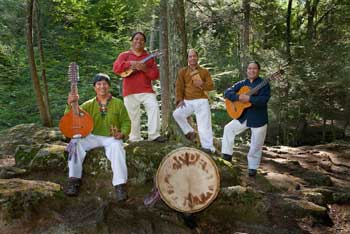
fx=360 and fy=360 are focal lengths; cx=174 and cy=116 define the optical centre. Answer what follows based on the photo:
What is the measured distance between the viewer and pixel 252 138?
6.21 meters

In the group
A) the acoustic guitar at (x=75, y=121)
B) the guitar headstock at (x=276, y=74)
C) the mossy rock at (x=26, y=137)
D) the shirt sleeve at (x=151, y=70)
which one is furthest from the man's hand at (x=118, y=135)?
the mossy rock at (x=26, y=137)

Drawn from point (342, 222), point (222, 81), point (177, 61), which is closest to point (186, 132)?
point (177, 61)

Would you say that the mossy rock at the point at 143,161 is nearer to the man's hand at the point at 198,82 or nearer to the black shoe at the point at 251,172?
the man's hand at the point at 198,82

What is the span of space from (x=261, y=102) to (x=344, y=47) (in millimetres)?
10986

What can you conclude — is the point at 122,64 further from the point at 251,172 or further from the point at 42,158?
the point at 251,172

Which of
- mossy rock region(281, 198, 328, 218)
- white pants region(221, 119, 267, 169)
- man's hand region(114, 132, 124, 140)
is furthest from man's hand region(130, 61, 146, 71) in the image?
mossy rock region(281, 198, 328, 218)

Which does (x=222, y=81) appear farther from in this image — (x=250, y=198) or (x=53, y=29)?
(x=250, y=198)

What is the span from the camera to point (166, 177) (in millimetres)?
4082

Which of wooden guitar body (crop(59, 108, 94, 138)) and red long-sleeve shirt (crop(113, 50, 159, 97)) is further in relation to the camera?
red long-sleeve shirt (crop(113, 50, 159, 97))

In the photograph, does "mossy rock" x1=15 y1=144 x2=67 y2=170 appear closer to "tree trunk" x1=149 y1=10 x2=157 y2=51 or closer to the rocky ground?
the rocky ground

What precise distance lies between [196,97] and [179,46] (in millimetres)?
1244

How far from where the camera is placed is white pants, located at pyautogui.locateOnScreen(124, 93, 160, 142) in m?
5.82

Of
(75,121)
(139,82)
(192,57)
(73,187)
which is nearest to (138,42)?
(139,82)

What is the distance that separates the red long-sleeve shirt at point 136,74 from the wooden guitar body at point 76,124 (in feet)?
4.20
